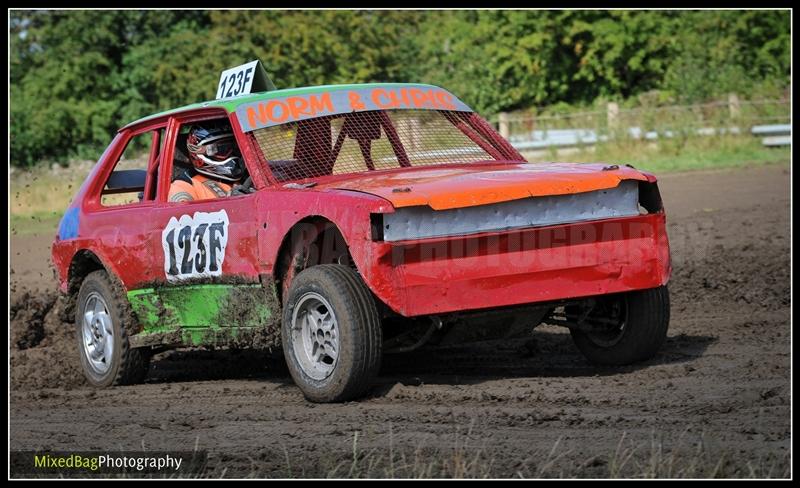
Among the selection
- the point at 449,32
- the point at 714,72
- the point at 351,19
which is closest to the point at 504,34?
the point at 449,32

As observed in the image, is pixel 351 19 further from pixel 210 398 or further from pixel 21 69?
pixel 210 398

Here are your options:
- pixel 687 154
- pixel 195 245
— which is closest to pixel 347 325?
pixel 195 245

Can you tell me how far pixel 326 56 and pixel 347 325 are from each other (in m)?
27.9

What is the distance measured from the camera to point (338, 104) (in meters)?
7.61

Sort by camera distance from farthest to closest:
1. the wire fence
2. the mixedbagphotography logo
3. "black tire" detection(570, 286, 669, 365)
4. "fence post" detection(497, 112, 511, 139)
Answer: "fence post" detection(497, 112, 511, 139) → the wire fence → "black tire" detection(570, 286, 669, 365) → the mixedbagphotography logo

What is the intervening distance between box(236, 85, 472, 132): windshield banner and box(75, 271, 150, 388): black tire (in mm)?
1663

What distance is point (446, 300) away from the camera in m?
6.19

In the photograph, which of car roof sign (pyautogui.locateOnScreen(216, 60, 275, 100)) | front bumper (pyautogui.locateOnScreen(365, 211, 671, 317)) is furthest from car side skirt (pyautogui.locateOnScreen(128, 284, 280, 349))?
car roof sign (pyautogui.locateOnScreen(216, 60, 275, 100))

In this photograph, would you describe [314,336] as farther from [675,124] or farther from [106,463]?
[675,124]

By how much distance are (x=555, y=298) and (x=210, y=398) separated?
85.3 inches

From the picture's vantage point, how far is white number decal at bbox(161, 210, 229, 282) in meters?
7.23

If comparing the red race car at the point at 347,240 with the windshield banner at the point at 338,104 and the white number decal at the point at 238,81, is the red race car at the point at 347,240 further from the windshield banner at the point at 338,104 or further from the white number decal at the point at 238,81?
the white number decal at the point at 238,81

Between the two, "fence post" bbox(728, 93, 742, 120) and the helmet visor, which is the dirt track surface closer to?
the helmet visor

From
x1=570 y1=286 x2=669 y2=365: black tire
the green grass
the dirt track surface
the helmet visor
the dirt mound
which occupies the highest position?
the helmet visor
